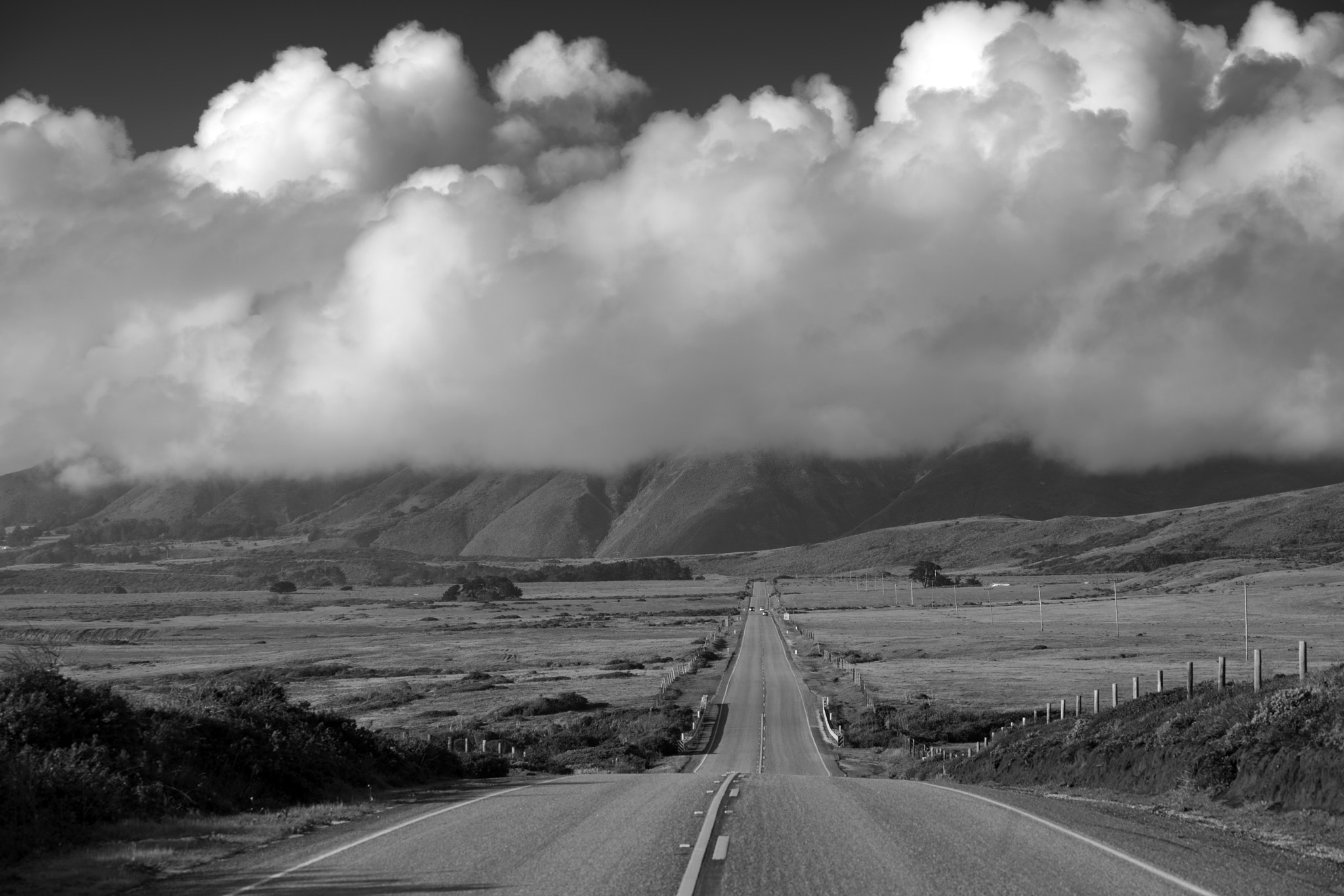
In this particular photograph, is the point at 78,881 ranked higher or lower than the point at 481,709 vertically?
higher

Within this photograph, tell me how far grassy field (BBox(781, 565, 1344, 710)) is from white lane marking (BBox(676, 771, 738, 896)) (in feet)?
108

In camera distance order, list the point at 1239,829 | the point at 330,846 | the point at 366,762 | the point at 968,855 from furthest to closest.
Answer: the point at 366,762 < the point at 1239,829 < the point at 330,846 < the point at 968,855

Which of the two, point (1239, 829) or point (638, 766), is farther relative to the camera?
point (638, 766)

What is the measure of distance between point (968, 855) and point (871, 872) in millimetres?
1954

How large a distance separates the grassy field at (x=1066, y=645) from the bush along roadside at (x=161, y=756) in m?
35.1

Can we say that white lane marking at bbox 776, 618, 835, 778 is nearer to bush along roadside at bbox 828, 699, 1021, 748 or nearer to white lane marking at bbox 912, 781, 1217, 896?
bush along roadside at bbox 828, 699, 1021, 748

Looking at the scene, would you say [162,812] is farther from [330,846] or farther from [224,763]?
[330,846]

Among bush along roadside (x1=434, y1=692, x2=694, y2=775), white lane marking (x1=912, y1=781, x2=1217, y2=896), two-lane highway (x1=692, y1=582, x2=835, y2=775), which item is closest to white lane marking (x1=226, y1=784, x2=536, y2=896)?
white lane marking (x1=912, y1=781, x2=1217, y2=896)

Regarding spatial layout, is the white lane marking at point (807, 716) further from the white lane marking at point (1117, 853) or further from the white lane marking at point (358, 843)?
the white lane marking at point (1117, 853)

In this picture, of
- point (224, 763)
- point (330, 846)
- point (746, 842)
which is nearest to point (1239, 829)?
point (746, 842)

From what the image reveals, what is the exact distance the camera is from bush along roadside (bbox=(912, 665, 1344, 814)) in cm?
2320

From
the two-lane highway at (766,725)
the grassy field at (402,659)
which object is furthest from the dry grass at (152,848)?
the two-lane highway at (766,725)

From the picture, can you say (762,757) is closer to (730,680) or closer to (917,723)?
(917,723)

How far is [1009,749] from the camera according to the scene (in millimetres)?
41500
